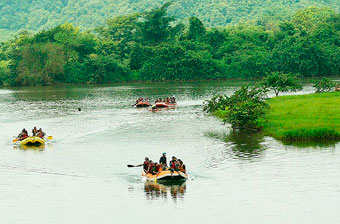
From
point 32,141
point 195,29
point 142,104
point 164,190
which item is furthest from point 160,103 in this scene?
point 195,29

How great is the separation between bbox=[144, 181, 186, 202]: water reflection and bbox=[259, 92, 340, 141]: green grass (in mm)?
15417

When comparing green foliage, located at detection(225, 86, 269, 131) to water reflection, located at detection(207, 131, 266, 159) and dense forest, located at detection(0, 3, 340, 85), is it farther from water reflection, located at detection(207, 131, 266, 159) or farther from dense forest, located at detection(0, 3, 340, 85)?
dense forest, located at detection(0, 3, 340, 85)

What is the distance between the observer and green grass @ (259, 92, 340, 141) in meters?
47.0

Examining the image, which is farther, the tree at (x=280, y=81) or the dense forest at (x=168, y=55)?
the dense forest at (x=168, y=55)

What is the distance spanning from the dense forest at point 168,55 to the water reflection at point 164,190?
97.0 m

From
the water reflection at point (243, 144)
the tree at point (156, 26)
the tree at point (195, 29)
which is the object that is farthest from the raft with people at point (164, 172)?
the tree at point (195, 29)

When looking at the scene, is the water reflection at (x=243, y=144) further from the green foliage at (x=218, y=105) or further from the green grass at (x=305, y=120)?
the green foliage at (x=218, y=105)

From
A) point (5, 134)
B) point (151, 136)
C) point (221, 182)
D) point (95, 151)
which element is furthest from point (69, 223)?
point (5, 134)

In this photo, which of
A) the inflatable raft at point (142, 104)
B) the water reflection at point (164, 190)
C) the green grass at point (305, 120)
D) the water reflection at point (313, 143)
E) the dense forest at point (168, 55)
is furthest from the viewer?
the dense forest at point (168, 55)

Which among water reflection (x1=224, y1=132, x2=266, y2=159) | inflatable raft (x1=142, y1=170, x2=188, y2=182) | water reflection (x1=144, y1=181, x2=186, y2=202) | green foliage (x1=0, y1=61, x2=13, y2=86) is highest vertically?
green foliage (x1=0, y1=61, x2=13, y2=86)

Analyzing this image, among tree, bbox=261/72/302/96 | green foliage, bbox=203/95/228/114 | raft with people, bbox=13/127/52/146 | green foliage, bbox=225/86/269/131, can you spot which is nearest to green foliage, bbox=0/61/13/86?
tree, bbox=261/72/302/96

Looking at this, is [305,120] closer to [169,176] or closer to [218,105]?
[218,105]

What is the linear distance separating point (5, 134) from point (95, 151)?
1548 centimetres

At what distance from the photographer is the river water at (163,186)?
97.9ft
